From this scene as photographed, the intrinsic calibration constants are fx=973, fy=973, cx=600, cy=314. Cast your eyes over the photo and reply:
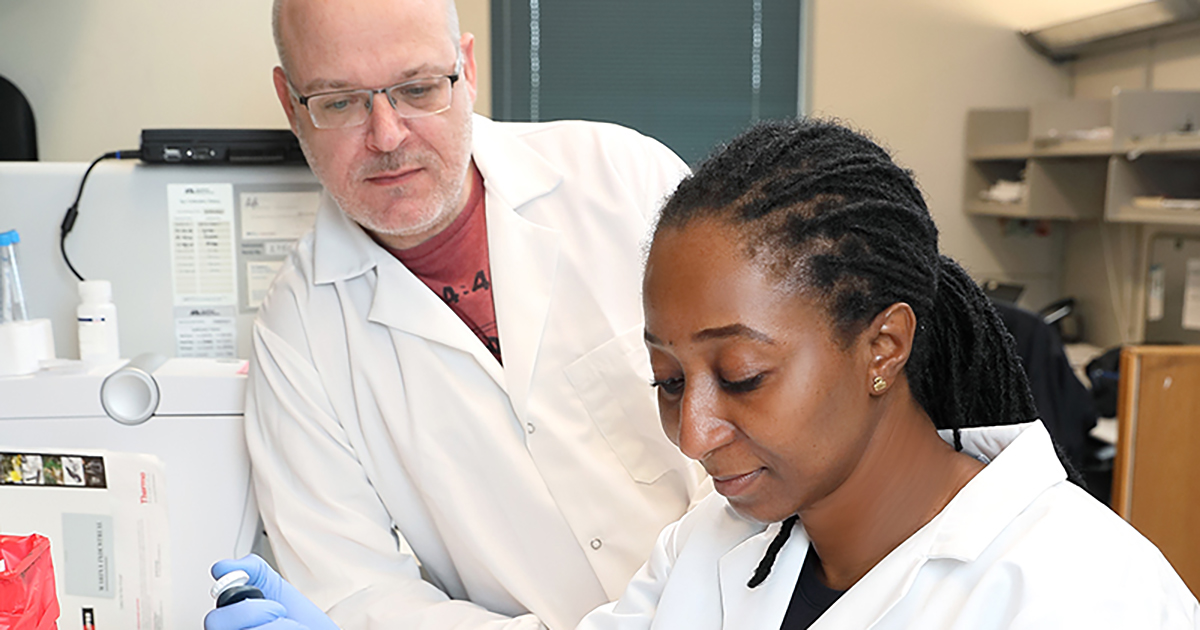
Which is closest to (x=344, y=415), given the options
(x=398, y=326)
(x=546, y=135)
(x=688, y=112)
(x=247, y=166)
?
(x=398, y=326)

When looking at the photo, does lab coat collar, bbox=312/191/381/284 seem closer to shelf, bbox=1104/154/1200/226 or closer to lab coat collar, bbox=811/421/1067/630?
lab coat collar, bbox=811/421/1067/630

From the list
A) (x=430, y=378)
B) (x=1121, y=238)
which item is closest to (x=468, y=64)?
(x=430, y=378)

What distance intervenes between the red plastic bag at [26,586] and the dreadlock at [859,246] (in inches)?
25.5

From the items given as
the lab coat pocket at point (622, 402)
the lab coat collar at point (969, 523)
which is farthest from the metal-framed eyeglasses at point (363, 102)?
the lab coat collar at point (969, 523)

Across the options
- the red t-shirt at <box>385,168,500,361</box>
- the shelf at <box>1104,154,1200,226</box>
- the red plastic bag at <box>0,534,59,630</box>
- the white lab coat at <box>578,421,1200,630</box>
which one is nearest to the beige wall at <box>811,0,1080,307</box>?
the shelf at <box>1104,154,1200,226</box>

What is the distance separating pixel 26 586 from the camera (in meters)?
0.88

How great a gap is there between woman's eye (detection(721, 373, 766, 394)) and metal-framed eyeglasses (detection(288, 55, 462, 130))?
2.10 ft

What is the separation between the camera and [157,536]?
→ 4.11 feet

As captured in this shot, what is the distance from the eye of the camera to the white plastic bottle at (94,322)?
1318mm

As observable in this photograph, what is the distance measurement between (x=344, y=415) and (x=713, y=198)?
27.3 inches

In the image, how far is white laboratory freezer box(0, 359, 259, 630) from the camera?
123cm

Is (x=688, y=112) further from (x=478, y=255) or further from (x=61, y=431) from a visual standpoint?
(x=61, y=431)

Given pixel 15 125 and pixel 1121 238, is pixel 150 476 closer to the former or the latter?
pixel 15 125

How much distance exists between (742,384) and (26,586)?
2.19 ft
